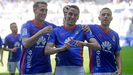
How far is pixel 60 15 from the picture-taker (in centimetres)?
2730

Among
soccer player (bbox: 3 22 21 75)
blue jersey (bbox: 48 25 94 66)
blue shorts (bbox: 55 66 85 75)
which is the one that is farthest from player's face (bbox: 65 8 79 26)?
soccer player (bbox: 3 22 21 75)

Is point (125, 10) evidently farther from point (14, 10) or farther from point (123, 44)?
point (14, 10)

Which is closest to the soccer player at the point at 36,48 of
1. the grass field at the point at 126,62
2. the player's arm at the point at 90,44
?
the player's arm at the point at 90,44

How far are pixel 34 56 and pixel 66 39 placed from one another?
1.94 feet

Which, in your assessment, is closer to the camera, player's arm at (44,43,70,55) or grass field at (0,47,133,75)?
player's arm at (44,43,70,55)

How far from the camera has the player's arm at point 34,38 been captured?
5.50 meters

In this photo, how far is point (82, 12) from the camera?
92.1 feet

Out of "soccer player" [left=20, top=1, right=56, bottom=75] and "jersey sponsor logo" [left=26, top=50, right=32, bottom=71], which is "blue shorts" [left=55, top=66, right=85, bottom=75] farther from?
"jersey sponsor logo" [left=26, top=50, right=32, bottom=71]

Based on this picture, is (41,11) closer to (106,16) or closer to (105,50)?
(106,16)

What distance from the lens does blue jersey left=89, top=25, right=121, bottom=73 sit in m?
6.44

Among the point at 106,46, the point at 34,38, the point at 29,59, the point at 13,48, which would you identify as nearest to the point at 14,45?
the point at 13,48

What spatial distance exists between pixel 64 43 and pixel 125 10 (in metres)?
22.8

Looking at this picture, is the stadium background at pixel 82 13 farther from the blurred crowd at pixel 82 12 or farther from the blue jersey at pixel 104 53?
the blue jersey at pixel 104 53

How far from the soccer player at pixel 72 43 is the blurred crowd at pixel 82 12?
814 inches
